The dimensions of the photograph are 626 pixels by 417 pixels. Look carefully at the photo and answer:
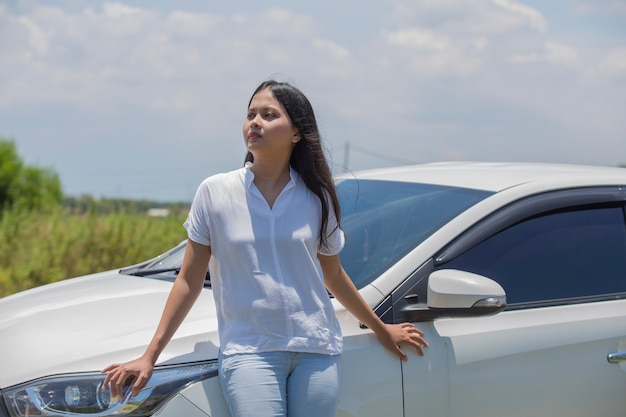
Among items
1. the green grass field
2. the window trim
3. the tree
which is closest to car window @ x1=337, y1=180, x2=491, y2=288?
the window trim

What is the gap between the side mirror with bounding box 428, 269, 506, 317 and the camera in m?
2.44

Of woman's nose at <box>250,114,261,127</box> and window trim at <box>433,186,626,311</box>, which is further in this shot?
window trim at <box>433,186,626,311</box>

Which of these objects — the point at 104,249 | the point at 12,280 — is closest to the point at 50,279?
the point at 12,280

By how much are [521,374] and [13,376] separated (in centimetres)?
176

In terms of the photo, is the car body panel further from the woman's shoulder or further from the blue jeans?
the woman's shoulder

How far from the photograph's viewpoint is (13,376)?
2.24 m

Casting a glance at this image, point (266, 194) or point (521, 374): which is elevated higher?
point (266, 194)

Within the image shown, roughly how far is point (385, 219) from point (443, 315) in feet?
2.22

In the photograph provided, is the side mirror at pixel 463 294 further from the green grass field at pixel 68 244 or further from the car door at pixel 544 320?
the green grass field at pixel 68 244

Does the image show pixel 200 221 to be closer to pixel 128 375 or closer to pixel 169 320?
pixel 169 320

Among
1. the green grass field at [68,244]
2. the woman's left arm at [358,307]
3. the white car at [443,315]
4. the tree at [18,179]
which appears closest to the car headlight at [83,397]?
the white car at [443,315]

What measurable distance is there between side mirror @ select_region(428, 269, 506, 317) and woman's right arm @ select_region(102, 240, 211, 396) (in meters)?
0.79

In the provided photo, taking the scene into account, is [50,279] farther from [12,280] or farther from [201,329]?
[201,329]

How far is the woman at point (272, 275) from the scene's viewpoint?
2.17 metres
